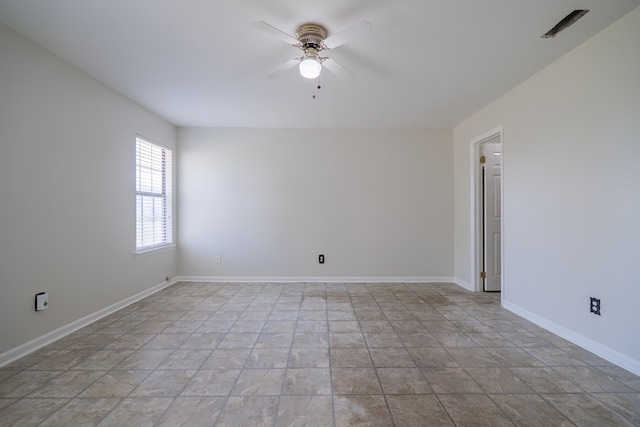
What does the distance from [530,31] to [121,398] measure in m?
3.82

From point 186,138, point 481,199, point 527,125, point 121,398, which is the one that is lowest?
point 121,398

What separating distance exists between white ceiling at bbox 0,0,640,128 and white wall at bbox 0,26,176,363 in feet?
0.96

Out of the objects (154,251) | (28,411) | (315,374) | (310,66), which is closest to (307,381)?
(315,374)

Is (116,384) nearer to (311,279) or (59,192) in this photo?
(59,192)

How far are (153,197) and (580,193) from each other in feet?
15.9

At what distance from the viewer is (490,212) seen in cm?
381

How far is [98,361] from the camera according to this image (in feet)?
6.82

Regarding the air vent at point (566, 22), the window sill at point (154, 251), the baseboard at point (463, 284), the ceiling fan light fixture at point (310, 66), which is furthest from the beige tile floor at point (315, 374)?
the air vent at point (566, 22)

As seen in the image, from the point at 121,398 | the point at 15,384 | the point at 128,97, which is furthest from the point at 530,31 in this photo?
the point at 15,384

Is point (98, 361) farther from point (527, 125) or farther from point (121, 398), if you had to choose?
point (527, 125)

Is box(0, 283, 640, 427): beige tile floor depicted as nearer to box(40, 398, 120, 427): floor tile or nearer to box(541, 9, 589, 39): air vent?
box(40, 398, 120, 427): floor tile

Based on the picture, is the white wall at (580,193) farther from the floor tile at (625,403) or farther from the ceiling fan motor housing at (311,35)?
the ceiling fan motor housing at (311,35)

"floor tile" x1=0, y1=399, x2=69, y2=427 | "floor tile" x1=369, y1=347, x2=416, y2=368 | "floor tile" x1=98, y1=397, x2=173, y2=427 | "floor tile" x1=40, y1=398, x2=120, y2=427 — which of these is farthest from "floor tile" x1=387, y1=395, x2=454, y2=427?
"floor tile" x1=0, y1=399, x2=69, y2=427

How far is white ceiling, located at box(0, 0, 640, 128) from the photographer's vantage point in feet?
5.94
